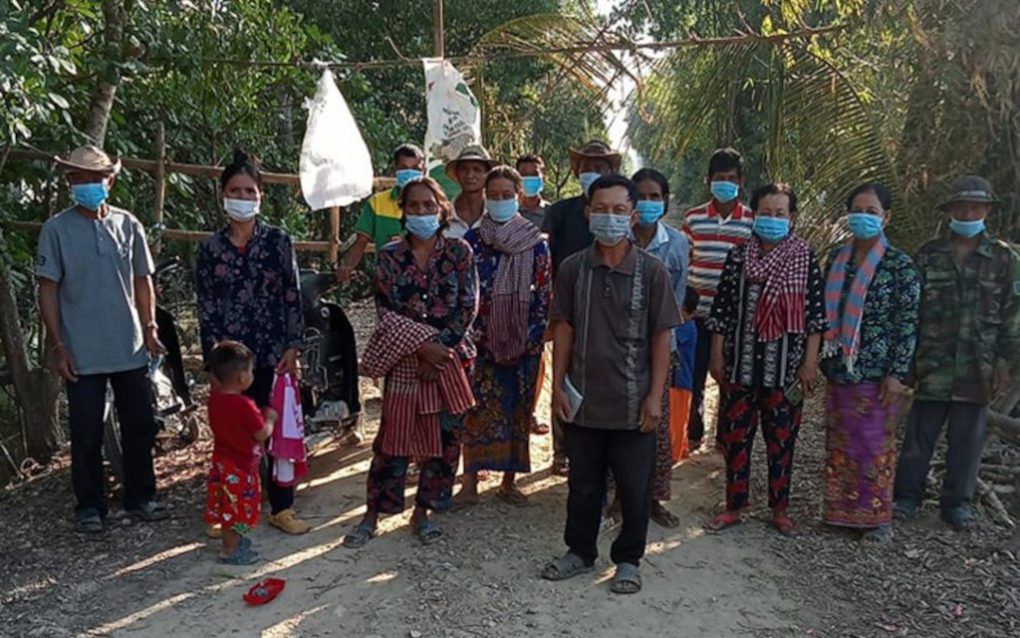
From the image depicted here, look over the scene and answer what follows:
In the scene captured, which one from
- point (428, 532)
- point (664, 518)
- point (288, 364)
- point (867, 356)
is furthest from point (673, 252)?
point (288, 364)

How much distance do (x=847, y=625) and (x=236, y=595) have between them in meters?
2.41

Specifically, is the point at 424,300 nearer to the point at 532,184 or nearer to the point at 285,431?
the point at 285,431

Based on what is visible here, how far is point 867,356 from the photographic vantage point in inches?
159

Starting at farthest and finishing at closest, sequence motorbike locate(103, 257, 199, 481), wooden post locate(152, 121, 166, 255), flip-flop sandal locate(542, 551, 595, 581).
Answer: wooden post locate(152, 121, 166, 255)
motorbike locate(103, 257, 199, 481)
flip-flop sandal locate(542, 551, 595, 581)

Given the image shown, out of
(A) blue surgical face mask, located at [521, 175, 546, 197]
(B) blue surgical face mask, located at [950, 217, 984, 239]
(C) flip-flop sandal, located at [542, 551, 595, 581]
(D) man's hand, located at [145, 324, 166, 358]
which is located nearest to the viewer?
(C) flip-flop sandal, located at [542, 551, 595, 581]

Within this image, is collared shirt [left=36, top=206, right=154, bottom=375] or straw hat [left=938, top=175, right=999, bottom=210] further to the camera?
straw hat [left=938, top=175, right=999, bottom=210]

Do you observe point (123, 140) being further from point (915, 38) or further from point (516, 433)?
point (915, 38)

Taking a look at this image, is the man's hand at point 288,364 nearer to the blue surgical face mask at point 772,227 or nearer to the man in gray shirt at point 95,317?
the man in gray shirt at point 95,317

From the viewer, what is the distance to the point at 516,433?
14.3 ft

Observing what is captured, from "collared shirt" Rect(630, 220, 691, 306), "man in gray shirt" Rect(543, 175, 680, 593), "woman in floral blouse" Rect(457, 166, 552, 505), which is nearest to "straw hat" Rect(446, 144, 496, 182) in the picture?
"woman in floral blouse" Rect(457, 166, 552, 505)

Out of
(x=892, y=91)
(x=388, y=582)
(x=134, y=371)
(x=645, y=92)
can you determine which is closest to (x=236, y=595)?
(x=388, y=582)

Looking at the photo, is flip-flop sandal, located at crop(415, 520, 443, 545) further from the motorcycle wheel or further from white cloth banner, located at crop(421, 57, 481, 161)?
white cloth banner, located at crop(421, 57, 481, 161)

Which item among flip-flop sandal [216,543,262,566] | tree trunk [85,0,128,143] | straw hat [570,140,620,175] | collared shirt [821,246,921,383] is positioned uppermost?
tree trunk [85,0,128,143]

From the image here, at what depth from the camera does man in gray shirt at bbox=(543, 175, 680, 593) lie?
3439 millimetres
